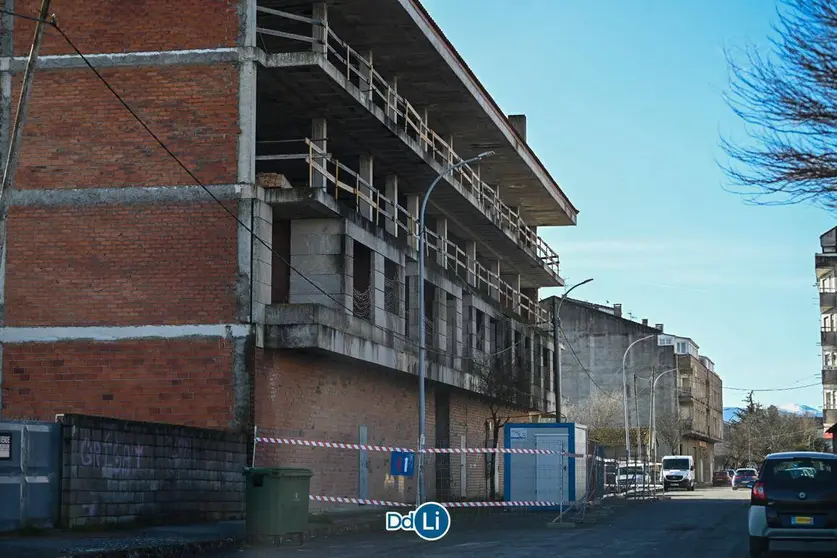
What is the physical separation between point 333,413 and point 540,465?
6.47 meters

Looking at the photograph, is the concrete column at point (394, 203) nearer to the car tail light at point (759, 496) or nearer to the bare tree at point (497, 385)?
the bare tree at point (497, 385)

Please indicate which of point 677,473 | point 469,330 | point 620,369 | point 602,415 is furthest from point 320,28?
point 620,369

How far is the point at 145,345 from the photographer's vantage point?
27312 mm

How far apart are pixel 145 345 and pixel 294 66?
721 centimetres

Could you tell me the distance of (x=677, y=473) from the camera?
68.3 meters

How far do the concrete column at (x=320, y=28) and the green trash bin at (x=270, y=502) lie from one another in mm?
12127

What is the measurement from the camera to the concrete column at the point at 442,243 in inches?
1624

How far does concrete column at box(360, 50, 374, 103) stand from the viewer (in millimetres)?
31627

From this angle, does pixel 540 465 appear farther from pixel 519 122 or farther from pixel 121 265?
pixel 519 122

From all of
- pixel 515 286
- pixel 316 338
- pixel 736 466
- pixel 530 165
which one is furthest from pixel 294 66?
pixel 736 466

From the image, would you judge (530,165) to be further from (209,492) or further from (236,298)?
(209,492)

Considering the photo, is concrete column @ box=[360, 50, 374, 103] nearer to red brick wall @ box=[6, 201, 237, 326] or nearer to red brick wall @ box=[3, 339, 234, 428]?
red brick wall @ box=[6, 201, 237, 326]

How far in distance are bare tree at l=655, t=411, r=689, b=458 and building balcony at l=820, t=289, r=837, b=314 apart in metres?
18.3

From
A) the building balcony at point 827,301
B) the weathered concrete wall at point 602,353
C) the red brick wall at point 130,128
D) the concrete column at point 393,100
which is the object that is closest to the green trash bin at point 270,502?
the red brick wall at point 130,128
